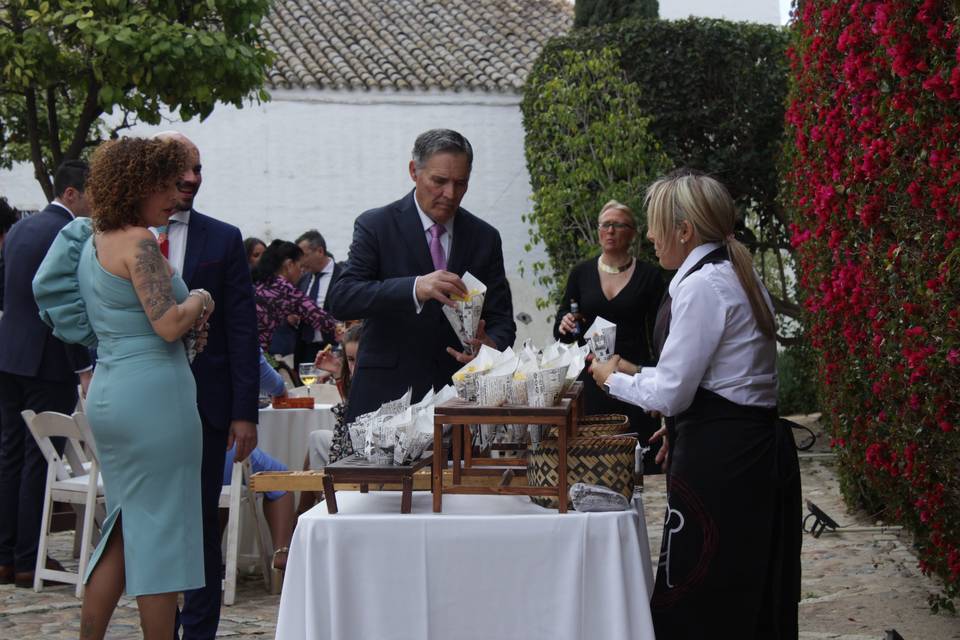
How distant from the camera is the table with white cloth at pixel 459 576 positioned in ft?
10.6

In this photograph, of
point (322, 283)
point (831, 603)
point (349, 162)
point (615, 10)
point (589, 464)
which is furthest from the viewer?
point (349, 162)

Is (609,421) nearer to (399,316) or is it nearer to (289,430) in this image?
(399,316)

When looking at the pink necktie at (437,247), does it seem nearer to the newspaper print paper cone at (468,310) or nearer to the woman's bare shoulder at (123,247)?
the newspaper print paper cone at (468,310)

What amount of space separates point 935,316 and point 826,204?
1.75 meters

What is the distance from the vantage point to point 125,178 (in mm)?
4004

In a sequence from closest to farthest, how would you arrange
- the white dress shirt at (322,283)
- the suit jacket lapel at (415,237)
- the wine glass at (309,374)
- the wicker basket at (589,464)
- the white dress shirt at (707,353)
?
the wicker basket at (589,464), the white dress shirt at (707,353), the suit jacket lapel at (415,237), the wine glass at (309,374), the white dress shirt at (322,283)

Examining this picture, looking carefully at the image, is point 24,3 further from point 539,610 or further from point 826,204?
point 539,610

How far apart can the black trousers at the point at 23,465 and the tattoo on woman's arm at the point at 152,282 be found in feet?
10.3

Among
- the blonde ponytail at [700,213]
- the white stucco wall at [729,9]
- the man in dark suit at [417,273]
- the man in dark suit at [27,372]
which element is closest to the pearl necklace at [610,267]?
the man in dark suit at [27,372]

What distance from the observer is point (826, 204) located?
6.06m

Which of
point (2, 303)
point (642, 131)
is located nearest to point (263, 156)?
point (642, 131)

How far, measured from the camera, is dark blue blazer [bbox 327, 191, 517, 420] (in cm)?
438

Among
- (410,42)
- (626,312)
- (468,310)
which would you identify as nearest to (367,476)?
(468,310)

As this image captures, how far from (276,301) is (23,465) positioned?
335 centimetres
